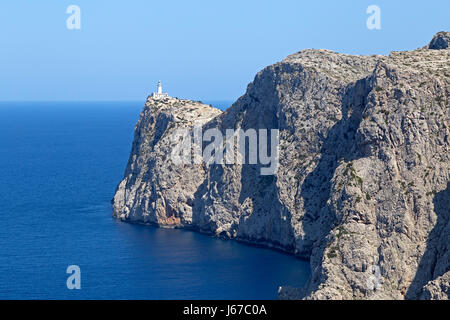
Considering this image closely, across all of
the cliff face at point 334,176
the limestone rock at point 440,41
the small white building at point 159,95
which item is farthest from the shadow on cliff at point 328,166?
the small white building at point 159,95

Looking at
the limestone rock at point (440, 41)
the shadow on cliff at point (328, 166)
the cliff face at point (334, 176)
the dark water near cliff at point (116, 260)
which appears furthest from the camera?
the limestone rock at point (440, 41)

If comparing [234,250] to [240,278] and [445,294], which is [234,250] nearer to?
[240,278]

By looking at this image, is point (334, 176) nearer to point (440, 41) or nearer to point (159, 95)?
point (440, 41)

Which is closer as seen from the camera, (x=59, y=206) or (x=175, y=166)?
(x=175, y=166)

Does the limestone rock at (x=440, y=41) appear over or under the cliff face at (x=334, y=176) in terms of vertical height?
over

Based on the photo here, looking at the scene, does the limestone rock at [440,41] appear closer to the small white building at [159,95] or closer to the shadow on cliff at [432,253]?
the shadow on cliff at [432,253]

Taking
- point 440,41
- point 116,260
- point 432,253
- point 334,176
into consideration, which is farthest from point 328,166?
point 116,260
